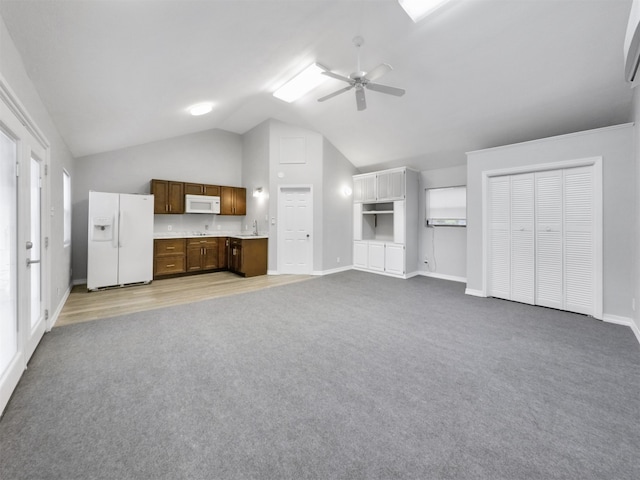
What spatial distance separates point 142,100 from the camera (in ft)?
11.1

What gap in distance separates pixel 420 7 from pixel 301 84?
2.13 metres

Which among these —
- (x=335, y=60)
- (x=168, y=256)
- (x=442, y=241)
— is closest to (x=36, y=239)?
(x=168, y=256)

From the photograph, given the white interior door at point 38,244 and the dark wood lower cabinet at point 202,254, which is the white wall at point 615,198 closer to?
the white interior door at point 38,244

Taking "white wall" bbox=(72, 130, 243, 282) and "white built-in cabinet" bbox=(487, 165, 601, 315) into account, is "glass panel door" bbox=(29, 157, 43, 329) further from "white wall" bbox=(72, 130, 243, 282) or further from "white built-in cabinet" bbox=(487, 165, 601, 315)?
"white built-in cabinet" bbox=(487, 165, 601, 315)

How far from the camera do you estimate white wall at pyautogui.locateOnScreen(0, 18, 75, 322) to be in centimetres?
178

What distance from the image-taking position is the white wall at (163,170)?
5168 mm

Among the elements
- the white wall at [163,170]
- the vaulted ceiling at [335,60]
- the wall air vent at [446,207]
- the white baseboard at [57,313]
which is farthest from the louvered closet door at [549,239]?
the white wall at [163,170]

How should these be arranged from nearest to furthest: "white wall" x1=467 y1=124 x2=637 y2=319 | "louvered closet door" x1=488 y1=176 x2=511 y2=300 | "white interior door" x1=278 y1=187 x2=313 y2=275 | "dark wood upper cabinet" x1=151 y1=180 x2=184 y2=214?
"white wall" x1=467 y1=124 x2=637 y2=319
"louvered closet door" x1=488 y1=176 x2=511 y2=300
"dark wood upper cabinet" x1=151 y1=180 x2=184 y2=214
"white interior door" x1=278 y1=187 x2=313 y2=275

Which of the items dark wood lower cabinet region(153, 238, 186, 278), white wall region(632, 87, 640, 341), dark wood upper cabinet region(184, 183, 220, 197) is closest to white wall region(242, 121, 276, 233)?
dark wood upper cabinet region(184, 183, 220, 197)

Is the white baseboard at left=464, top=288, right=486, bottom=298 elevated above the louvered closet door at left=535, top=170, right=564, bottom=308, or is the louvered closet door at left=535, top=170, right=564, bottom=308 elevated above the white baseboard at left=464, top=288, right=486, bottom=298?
the louvered closet door at left=535, top=170, right=564, bottom=308

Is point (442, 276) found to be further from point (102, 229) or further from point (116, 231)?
point (102, 229)

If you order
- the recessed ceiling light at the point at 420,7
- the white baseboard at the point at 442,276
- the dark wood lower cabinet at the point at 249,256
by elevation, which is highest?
the recessed ceiling light at the point at 420,7

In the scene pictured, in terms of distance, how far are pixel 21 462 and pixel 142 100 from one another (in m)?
3.64

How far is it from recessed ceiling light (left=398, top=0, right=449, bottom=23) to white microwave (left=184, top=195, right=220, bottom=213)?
5.26m
